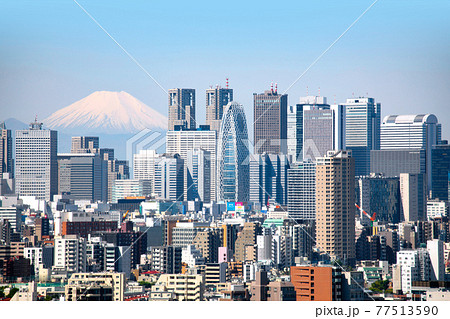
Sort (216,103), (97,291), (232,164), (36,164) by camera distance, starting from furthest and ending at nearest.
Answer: (232,164)
(36,164)
(216,103)
(97,291)

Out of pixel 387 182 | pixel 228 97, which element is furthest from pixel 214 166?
pixel 228 97

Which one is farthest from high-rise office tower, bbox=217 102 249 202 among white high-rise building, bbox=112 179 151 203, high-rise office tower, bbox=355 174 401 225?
high-rise office tower, bbox=355 174 401 225

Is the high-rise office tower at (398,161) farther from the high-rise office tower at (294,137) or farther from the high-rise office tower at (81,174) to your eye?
the high-rise office tower at (81,174)

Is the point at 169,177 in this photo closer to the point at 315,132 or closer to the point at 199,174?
the point at 199,174

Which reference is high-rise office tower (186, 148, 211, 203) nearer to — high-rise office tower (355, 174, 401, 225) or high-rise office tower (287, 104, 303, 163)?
high-rise office tower (287, 104, 303, 163)

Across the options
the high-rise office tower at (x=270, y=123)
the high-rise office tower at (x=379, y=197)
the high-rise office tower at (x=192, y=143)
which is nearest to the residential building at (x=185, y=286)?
the high-rise office tower at (x=270, y=123)

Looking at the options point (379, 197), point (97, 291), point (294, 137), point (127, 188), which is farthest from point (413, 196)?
point (97, 291)
